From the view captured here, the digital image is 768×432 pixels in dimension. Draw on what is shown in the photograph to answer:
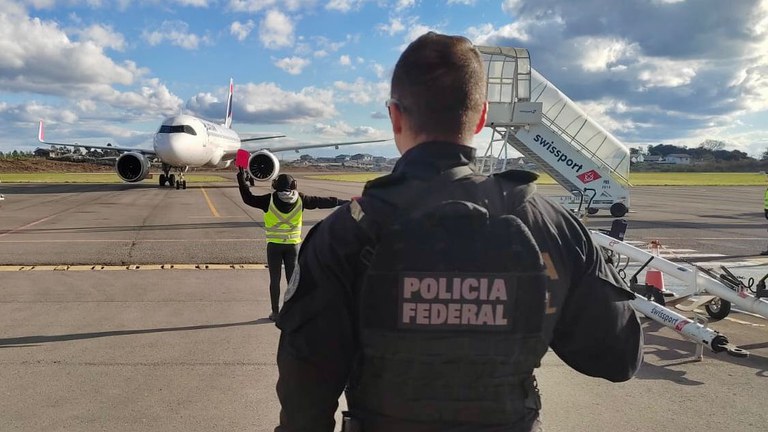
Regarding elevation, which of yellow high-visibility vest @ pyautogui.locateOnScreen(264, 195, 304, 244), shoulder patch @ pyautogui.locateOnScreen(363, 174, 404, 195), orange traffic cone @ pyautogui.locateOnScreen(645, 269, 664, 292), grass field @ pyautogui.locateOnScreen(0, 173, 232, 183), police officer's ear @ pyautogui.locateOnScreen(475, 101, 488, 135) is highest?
police officer's ear @ pyautogui.locateOnScreen(475, 101, 488, 135)

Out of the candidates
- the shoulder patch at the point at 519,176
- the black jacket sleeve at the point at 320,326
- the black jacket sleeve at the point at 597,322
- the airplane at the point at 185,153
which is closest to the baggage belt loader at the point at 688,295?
the black jacket sleeve at the point at 597,322

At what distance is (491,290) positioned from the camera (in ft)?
5.49

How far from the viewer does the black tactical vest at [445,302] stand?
5.37ft

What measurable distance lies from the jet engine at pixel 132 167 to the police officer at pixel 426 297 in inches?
1281

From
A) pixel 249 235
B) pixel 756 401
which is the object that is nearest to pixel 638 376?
pixel 756 401

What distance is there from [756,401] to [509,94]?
15.3 meters

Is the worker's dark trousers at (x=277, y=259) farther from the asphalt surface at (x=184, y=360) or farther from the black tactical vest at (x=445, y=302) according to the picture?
the black tactical vest at (x=445, y=302)

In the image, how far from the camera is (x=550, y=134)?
64.0 feet

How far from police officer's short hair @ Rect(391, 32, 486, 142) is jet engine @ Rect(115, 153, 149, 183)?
107 ft

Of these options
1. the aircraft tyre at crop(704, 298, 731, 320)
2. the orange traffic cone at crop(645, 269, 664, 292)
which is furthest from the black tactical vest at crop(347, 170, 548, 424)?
the aircraft tyre at crop(704, 298, 731, 320)

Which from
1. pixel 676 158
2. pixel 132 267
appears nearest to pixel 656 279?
pixel 132 267

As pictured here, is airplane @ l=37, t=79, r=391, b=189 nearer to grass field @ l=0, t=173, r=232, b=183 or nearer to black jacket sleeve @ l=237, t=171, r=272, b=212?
grass field @ l=0, t=173, r=232, b=183

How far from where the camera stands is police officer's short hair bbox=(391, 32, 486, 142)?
68.5 inches

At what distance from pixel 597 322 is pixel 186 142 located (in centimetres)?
2987
